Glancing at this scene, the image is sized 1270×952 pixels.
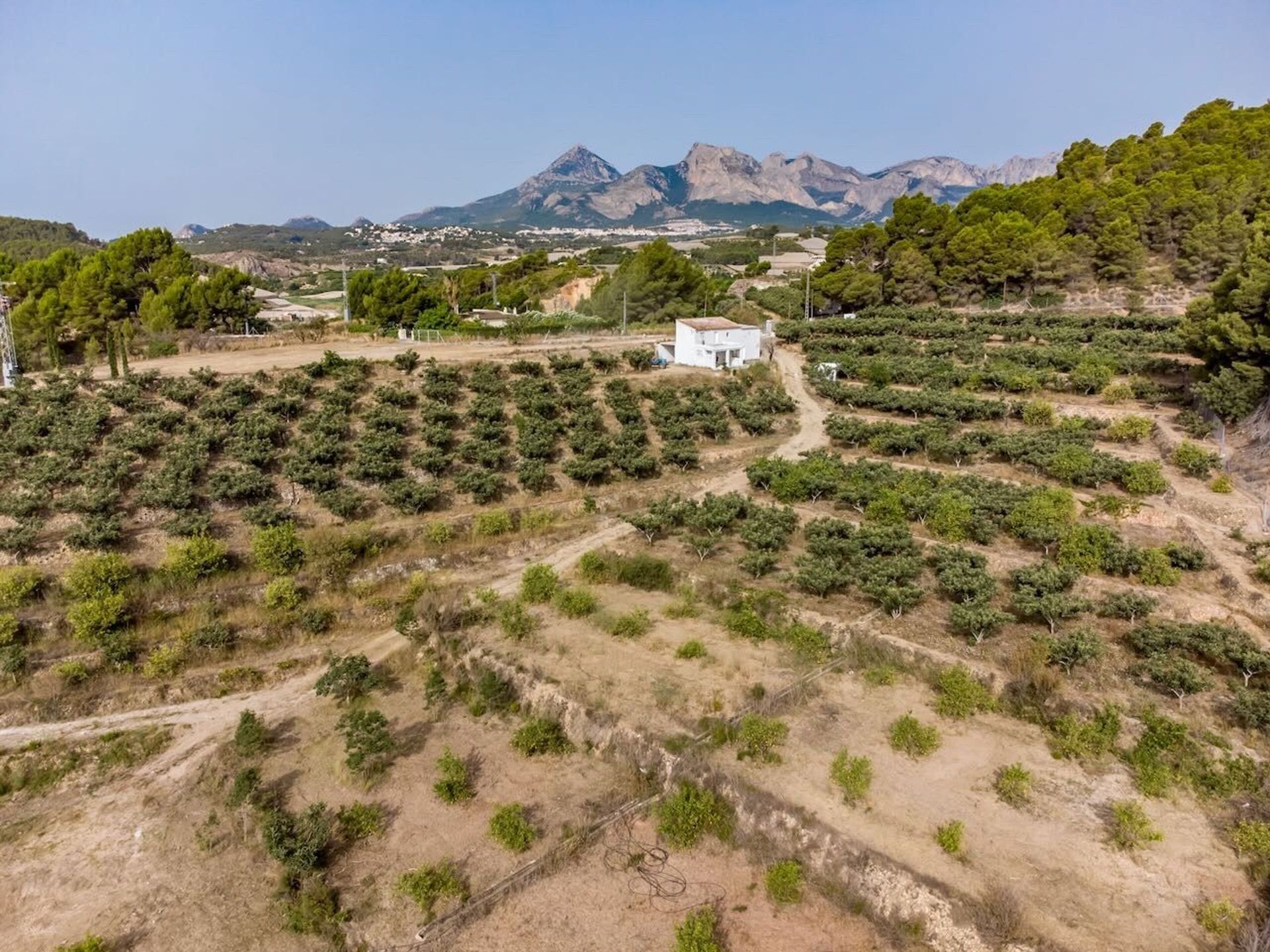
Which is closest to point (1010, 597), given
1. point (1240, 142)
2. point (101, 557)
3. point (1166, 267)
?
point (101, 557)

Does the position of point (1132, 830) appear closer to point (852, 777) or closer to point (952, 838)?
point (952, 838)

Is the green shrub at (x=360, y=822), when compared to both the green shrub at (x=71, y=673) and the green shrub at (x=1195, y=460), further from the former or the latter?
the green shrub at (x=1195, y=460)

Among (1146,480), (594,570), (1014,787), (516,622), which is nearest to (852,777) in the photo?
(1014,787)

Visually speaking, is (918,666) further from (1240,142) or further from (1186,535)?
(1240,142)

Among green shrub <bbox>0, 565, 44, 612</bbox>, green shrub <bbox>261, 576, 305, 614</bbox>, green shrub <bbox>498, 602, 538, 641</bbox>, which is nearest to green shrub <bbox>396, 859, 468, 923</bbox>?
green shrub <bbox>498, 602, 538, 641</bbox>

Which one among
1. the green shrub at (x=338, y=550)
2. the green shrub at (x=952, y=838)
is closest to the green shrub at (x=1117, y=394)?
the green shrub at (x=952, y=838)
